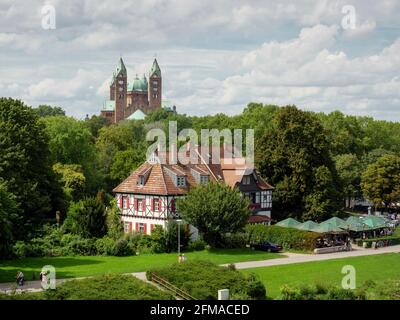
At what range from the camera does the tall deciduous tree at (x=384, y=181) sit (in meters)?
78.3

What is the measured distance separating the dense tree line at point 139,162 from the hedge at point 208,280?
33.5 feet

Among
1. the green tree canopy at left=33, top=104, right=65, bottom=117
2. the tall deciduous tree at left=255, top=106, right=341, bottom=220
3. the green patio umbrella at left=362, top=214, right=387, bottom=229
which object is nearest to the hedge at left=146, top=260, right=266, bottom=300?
the green patio umbrella at left=362, top=214, right=387, bottom=229

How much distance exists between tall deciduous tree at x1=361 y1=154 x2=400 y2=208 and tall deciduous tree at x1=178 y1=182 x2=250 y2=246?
1229 inches

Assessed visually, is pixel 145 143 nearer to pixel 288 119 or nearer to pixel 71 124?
pixel 71 124

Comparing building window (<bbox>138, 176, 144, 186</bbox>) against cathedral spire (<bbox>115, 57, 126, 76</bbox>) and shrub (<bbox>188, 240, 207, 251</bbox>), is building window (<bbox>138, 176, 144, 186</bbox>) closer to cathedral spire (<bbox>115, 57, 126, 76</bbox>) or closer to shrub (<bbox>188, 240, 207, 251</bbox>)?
shrub (<bbox>188, 240, 207, 251</bbox>)

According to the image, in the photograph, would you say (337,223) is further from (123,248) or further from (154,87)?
(154,87)

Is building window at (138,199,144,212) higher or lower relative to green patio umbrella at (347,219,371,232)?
higher

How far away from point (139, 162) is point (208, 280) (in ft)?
156

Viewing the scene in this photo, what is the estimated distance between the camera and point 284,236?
5428 centimetres

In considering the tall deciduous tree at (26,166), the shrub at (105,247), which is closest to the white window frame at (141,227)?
the tall deciduous tree at (26,166)

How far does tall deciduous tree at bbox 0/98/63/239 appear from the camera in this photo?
50.8 m

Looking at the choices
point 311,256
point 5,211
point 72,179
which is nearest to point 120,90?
point 72,179

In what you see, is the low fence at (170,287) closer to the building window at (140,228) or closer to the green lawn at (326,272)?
the green lawn at (326,272)
